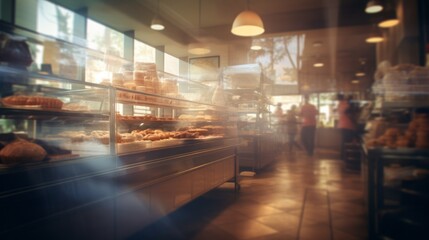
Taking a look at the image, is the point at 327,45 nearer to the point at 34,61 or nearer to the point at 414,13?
the point at 414,13

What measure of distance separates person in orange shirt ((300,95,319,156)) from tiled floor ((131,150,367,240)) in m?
3.19

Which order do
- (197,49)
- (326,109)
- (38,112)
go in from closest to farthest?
1. (38,112)
2. (197,49)
3. (326,109)

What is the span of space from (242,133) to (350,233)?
2.98 m

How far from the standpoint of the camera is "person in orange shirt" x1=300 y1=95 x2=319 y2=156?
25.4 feet

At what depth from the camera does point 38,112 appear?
1.47 m

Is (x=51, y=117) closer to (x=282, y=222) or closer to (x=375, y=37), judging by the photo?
(x=282, y=222)

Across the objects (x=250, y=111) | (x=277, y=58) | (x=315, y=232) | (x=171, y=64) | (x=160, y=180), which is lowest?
(x=315, y=232)

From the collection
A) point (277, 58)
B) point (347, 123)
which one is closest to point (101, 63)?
point (277, 58)

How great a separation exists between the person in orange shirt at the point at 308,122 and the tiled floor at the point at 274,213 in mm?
3190

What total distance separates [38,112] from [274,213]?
2.40m

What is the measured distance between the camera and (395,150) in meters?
2.18

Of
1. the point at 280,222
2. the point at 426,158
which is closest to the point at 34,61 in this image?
the point at 280,222

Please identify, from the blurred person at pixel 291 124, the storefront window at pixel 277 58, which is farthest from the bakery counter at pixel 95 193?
the blurred person at pixel 291 124

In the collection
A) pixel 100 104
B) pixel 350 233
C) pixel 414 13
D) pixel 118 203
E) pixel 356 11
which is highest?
pixel 356 11
